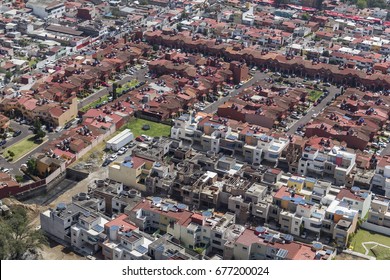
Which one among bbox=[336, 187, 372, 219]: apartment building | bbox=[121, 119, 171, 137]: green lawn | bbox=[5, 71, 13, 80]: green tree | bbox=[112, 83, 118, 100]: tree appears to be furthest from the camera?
bbox=[5, 71, 13, 80]: green tree

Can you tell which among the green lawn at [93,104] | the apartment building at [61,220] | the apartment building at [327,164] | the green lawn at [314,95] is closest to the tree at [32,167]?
the apartment building at [61,220]

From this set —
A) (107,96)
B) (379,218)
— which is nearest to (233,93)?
(107,96)

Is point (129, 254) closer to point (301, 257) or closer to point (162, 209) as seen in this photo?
point (162, 209)

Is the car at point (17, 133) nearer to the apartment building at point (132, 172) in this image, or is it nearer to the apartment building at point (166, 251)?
the apartment building at point (132, 172)

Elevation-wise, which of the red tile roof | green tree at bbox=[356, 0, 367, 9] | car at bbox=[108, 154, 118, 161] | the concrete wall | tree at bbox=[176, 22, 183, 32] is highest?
green tree at bbox=[356, 0, 367, 9]

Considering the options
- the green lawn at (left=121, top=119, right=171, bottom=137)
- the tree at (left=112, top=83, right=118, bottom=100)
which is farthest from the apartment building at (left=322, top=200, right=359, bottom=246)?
the tree at (left=112, top=83, right=118, bottom=100)

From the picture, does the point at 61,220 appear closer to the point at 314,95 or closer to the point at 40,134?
the point at 40,134

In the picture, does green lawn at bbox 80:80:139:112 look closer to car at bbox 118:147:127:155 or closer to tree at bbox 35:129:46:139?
tree at bbox 35:129:46:139
